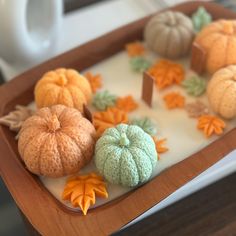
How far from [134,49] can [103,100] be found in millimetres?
184

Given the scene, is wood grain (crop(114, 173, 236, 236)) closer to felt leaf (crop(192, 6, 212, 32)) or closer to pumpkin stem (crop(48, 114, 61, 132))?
pumpkin stem (crop(48, 114, 61, 132))

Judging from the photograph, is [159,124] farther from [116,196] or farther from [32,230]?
[32,230]

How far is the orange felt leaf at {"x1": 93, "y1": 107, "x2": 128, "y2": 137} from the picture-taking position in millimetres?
710

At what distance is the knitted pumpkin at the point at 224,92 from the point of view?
70 cm

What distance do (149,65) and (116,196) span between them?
1.15 ft

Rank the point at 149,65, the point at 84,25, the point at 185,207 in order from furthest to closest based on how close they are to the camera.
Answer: the point at 84,25 → the point at 149,65 → the point at 185,207

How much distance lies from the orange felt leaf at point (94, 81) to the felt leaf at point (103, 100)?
26mm

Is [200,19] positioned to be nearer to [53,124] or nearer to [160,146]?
[160,146]

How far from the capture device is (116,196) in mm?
624

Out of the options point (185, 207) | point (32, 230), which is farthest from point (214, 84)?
point (32, 230)

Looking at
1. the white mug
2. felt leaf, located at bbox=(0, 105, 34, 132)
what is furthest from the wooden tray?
the white mug

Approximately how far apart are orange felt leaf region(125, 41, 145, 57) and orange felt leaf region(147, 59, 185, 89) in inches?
2.4

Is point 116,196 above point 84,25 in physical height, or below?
below

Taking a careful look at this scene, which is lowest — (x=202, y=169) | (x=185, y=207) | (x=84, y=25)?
(x=185, y=207)
